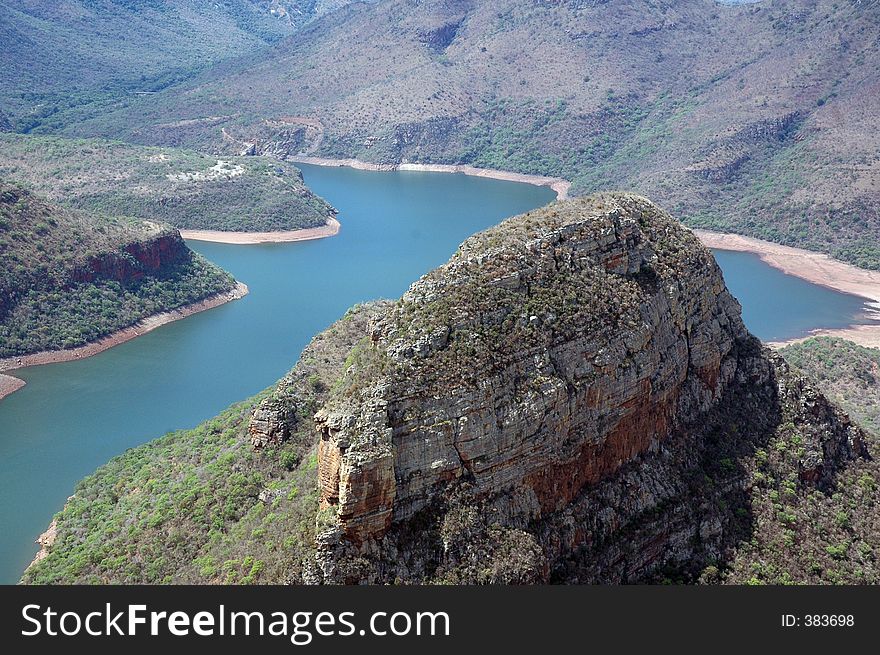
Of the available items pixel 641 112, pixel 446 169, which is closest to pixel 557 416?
pixel 446 169

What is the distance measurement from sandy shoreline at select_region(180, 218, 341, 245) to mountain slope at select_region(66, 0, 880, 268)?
44194 millimetres

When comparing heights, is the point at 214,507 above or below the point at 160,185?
below

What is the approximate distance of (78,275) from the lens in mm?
82375

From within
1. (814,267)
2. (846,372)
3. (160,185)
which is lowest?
(846,372)

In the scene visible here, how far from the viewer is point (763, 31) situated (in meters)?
176

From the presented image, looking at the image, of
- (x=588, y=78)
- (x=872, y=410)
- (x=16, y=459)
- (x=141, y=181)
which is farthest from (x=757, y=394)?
(x=588, y=78)

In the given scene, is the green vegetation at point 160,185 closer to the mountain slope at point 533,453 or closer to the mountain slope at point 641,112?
the mountain slope at point 641,112

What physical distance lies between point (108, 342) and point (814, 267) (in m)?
75.0

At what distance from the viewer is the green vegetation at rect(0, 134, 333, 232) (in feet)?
397

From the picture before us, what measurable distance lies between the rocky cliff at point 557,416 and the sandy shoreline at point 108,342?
3728 centimetres

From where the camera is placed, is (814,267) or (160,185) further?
(160,185)

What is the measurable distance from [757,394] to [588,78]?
14593 centimetres

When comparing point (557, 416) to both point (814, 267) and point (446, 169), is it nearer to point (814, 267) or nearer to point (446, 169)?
point (814, 267)

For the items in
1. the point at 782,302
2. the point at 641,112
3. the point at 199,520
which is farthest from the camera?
the point at 641,112
